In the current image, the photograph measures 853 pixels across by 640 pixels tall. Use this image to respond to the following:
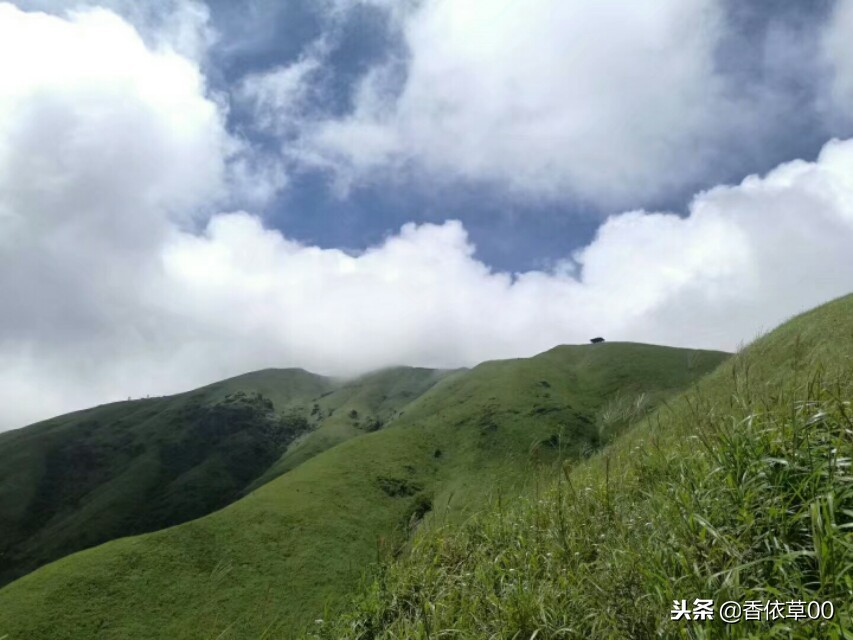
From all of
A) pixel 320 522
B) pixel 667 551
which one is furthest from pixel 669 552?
pixel 320 522

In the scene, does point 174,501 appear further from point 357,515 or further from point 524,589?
point 524,589

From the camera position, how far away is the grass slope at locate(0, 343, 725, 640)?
58.5m

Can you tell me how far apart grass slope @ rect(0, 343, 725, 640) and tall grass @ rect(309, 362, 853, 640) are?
33.6 inches

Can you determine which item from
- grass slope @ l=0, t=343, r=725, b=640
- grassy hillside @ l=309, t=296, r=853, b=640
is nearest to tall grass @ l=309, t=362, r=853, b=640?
grassy hillside @ l=309, t=296, r=853, b=640

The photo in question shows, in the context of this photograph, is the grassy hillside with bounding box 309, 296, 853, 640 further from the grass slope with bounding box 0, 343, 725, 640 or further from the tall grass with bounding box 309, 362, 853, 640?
the grass slope with bounding box 0, 343, 725, 640

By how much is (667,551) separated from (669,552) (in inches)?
0.9

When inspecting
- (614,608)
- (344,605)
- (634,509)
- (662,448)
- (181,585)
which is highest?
(662,448)

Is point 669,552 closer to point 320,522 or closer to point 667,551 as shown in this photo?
point 667,551

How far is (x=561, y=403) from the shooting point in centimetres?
12888

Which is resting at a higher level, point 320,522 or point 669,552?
point 669,552

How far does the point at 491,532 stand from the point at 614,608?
128 inches

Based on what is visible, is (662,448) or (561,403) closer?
(662,448)

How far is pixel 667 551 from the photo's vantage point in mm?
5207

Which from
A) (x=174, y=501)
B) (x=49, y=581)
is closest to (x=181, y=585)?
(x=49, y=581)
